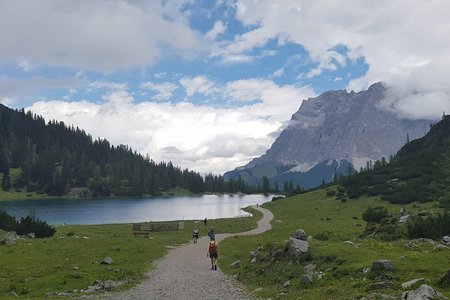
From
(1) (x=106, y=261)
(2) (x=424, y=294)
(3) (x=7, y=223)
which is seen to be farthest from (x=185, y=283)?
(3) (x=7, y=223)

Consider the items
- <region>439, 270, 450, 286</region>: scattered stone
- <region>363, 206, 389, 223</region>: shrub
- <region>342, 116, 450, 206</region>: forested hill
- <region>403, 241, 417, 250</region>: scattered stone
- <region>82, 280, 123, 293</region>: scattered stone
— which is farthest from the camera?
<region>342, 116, 450, 206</region>: forested hill

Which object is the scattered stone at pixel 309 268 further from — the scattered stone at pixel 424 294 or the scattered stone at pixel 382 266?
the scattered stone at pixel 424 294

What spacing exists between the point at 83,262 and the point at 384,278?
28791 millimetres

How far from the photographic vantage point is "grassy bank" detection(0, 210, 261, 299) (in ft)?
99.9

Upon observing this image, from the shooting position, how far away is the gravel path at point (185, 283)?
27297mm

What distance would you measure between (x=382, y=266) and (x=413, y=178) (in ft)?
348

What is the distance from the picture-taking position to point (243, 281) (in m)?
32.1

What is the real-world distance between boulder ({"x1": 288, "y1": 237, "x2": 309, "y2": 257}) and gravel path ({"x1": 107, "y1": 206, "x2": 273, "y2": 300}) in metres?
4.94

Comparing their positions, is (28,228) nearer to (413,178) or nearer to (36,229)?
(36,229)

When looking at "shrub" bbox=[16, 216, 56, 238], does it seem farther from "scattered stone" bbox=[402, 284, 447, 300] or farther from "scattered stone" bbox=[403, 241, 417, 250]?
"scattered stone" bbox=[402, 284, 447, 300]

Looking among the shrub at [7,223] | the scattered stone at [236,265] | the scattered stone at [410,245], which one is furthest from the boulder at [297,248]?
the shrub at [7,223]

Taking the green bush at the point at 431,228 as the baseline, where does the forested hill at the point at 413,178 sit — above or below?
above

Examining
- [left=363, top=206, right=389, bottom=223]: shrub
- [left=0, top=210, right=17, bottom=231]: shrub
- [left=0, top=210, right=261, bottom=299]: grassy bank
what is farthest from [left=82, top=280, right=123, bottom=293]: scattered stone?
[left=363, top=206, right=389, bottom=223]: shrub

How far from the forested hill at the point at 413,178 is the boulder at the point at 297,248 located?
2375 inches
